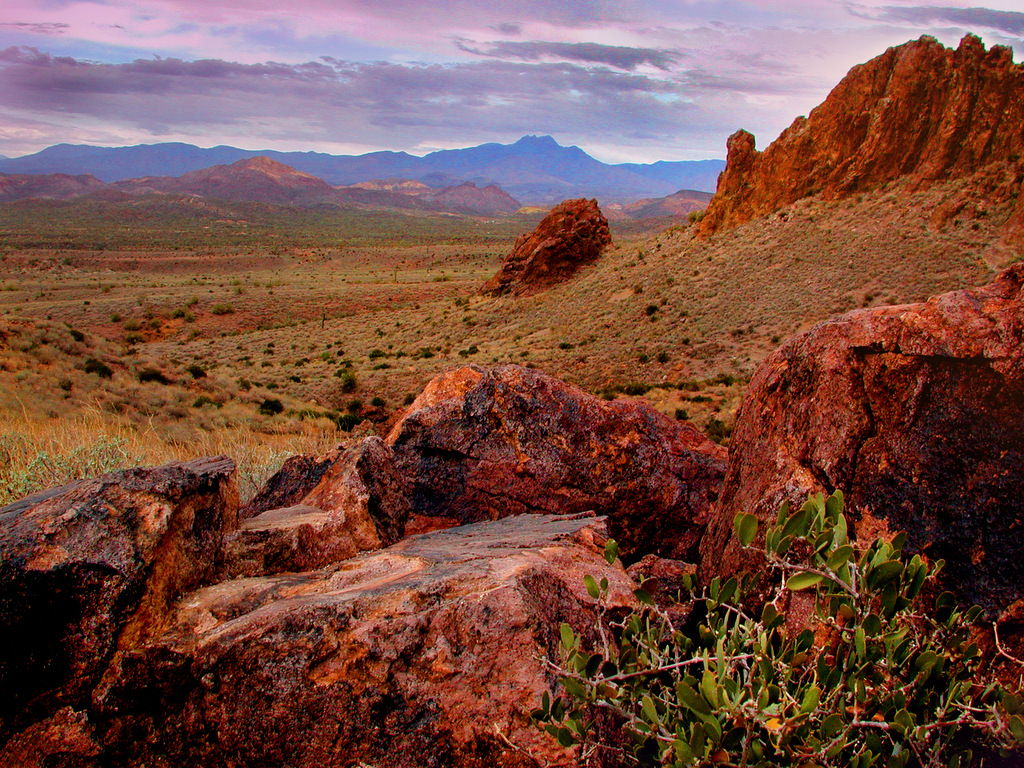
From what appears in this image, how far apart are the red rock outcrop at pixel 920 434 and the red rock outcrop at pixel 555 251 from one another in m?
41.7

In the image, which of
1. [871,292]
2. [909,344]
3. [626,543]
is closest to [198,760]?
[626,543]

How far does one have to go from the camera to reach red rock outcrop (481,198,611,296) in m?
46.1

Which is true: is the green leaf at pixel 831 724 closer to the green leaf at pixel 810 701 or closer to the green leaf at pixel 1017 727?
the green leaf at pixel 810 701

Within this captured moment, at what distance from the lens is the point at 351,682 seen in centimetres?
259

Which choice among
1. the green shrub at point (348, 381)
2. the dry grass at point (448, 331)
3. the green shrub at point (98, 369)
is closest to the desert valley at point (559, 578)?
the dry grass at point (448, 331)

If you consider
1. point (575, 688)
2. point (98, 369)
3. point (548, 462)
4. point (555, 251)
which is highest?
point (555, 251)

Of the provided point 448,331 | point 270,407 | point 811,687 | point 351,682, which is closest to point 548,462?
point 351,682

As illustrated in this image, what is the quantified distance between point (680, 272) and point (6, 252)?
8872 centimetres

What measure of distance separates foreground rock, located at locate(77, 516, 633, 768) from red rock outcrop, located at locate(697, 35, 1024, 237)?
37.4 metres

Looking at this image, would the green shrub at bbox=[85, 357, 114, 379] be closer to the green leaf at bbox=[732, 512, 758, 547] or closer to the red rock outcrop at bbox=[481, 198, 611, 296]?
the green leaf at bbox=[732, 512, 758, 547]

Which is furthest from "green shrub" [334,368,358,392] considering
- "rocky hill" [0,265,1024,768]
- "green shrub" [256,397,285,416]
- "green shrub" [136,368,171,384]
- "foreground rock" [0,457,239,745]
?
"foreground rock" [0,457,239,745]

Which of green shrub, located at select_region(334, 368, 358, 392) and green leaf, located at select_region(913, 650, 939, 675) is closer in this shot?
green leaf, located at select_region(913, 650, 939, 675)

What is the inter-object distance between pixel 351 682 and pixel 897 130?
131ft

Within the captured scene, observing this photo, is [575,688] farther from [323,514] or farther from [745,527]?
[323,514]
